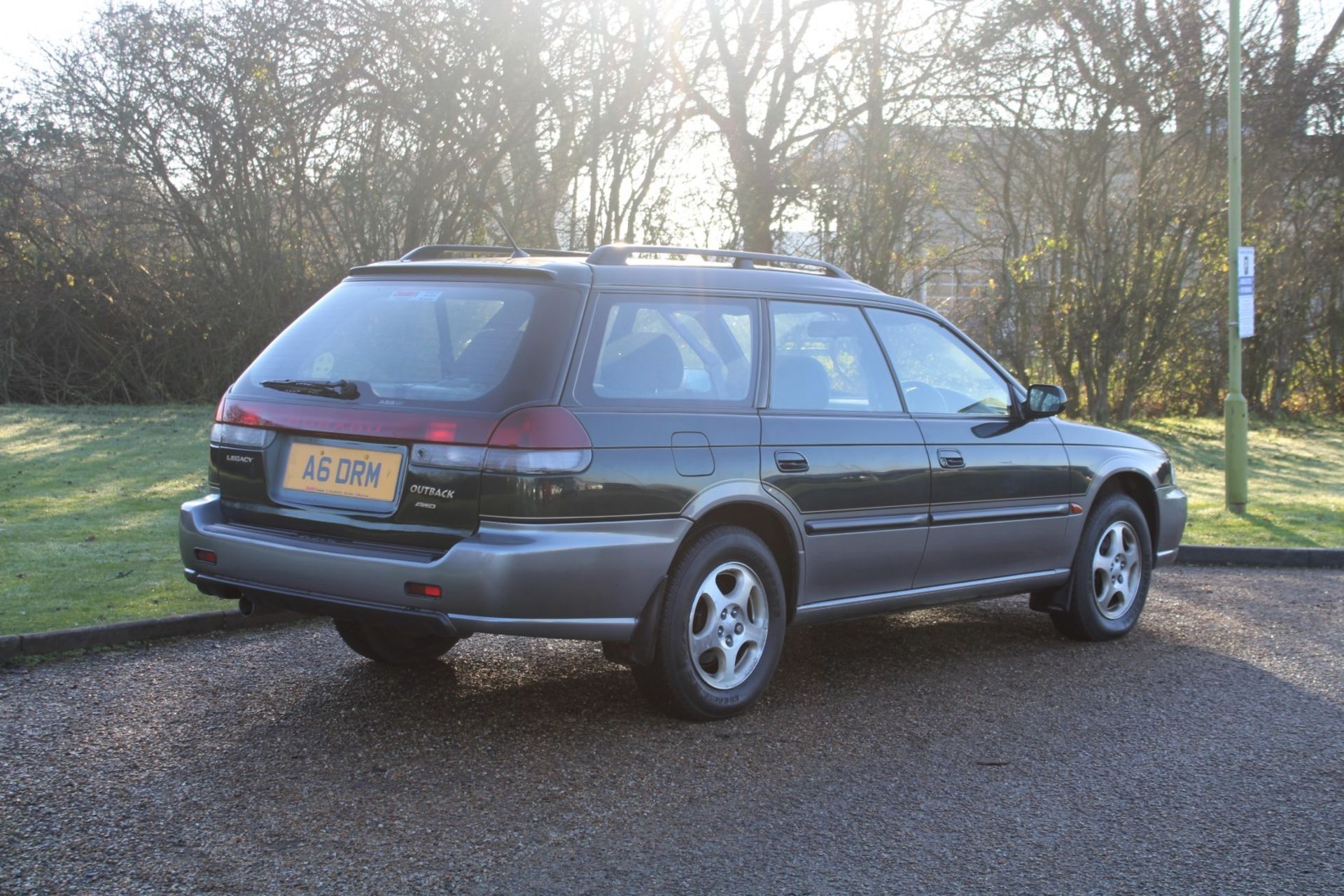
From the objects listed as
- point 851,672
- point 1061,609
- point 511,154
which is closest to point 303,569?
point 851,672

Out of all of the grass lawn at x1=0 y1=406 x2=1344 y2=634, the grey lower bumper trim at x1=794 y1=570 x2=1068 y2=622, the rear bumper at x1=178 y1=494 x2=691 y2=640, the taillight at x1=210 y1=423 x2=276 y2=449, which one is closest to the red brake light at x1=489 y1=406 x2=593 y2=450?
the rear bumper at x1=178 y1=494 x2=691 y2=640

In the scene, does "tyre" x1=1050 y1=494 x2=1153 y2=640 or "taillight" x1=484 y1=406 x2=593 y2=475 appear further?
"tyre" x1=1050 y1=494 x2=1153 y2=640

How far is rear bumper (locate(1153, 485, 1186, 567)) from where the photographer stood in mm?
7465

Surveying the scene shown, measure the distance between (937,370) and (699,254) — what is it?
133cm

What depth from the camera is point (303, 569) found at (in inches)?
190

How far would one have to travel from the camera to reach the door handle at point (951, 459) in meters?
6.13

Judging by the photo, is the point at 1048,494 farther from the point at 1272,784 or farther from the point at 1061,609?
the point at 1272,784

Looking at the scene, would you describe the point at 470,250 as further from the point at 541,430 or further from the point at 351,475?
the point at 541,430

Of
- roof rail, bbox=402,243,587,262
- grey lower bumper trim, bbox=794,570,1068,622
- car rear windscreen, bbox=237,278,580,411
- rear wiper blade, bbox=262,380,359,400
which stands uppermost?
roof rail, bbox=402,243,587,262

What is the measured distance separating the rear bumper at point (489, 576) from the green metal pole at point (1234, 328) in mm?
8442

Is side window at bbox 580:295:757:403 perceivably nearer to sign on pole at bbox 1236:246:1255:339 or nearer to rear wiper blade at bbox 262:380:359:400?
rear wiper blade at bbox 262:380:359:400

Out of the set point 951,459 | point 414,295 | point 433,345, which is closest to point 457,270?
point 414,295

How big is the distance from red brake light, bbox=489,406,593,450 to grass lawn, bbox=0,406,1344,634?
2897 mm

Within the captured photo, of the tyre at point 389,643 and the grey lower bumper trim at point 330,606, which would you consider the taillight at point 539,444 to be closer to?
the grey lower bumper trim at point 330,606
